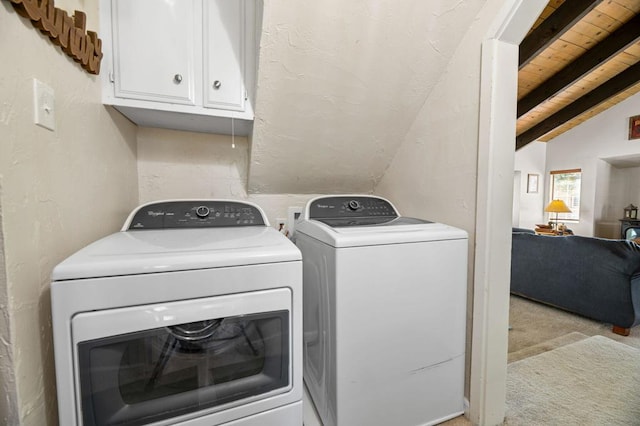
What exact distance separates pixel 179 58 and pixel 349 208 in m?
1.16

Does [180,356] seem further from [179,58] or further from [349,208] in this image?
[179,58]

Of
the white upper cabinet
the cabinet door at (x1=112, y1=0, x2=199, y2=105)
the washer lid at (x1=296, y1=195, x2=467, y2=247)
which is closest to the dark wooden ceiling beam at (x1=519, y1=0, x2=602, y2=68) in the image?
the washer lid at (x1=296, y1=195, x2=467, y2=247)

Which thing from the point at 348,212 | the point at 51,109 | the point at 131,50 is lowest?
the point at 348,212

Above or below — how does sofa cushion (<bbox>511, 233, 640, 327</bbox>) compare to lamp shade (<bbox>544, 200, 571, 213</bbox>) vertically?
below

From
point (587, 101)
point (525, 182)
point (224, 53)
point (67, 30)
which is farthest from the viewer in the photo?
point (525, 182)

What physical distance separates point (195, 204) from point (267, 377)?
882mm

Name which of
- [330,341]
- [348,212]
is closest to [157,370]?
[330,341]

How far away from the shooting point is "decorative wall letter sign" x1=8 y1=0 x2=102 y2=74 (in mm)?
654

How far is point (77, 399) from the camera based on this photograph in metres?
0.65

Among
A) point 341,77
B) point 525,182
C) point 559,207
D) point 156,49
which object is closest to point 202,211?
point 156,49

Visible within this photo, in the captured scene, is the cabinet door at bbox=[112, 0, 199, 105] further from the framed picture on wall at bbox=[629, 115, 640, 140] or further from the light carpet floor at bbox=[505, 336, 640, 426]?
the framed picture on wall at bbox=[629, 115, 640, 140]

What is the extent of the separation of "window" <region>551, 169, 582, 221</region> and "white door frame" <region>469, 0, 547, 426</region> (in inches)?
268

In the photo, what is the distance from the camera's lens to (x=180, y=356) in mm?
770

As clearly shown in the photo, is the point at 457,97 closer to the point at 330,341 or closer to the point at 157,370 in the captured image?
the point at 330,341
